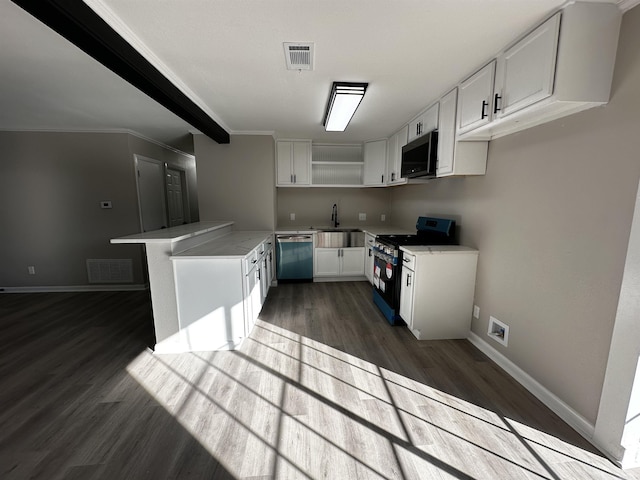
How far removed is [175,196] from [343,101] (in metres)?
4.33

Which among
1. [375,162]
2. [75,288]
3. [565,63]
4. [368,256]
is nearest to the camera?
[565,63]

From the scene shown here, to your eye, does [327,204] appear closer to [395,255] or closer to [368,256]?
[368,256]

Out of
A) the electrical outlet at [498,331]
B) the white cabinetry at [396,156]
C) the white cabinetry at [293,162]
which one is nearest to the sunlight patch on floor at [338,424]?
the electrical outlet at [498,331]

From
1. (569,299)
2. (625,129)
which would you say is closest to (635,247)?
(569,299)

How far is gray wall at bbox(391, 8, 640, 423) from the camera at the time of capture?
54.9 inches

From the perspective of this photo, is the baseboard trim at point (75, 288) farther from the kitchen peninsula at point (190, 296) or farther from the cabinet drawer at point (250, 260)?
the cabinet drawer at point (250, 260)

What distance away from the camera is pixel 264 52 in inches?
71.1

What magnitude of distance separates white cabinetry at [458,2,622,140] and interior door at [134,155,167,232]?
4.76 meters

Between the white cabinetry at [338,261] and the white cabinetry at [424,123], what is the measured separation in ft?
6.39

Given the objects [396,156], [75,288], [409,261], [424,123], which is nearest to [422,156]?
[424,123]

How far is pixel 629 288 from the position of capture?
1.34 metres

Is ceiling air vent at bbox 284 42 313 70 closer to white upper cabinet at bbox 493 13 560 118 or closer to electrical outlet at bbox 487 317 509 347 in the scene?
white upper cabinet at bbox 493 13 560 118

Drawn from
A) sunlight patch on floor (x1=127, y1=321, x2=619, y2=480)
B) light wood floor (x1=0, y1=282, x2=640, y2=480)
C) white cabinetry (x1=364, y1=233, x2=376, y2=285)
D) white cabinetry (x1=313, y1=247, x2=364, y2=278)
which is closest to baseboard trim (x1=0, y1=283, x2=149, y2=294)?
light wood floor (x1=0, y1=282, x2=640, y2=480)

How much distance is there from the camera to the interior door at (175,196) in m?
5.13
